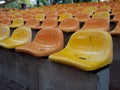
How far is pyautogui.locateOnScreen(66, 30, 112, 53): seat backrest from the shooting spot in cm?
195

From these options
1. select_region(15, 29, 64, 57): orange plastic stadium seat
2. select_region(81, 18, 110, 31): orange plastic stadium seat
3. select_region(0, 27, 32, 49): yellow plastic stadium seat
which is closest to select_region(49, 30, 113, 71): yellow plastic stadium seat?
select_region(15, 29, 64, 57): orange plastic stadium seat

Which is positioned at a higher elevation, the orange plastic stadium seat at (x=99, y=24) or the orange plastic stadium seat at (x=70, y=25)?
the orange plastic stadium seat at (x=99, y=24)

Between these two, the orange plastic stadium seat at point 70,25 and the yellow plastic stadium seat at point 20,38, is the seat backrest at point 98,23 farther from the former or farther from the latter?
the yellow plastic stadium seat at point 20,38

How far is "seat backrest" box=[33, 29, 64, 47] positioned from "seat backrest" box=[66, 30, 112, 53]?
7.1 inches

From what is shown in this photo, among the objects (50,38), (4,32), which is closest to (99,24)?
(50,38)

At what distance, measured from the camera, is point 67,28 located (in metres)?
3.95

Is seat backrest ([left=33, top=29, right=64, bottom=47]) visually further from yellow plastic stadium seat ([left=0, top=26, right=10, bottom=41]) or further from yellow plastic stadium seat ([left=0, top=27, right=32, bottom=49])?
yellow plastic stadium seat ([left=0, top=26, right=10, bottom=41])

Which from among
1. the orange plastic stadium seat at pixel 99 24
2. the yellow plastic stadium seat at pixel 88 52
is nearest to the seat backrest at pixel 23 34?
the yellow plastic stadium seat at pixel 88 52

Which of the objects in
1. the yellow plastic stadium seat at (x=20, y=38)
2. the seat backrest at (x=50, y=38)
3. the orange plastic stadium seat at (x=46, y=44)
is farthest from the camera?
the yellow plastic stadium seat at (x=20, y=38)

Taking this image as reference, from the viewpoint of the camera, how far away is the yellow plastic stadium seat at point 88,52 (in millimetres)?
1710

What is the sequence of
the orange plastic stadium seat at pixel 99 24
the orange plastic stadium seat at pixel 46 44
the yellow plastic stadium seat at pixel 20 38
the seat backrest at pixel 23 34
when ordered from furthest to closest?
the orange plastic stadium seat at pixel 99 24 < the seat backrest at pixel 23 34 < the yellow plastic stadium seat at pixel 20 38 < the orange plastic stadium seat at pixel 46 44

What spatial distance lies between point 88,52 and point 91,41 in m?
0.13

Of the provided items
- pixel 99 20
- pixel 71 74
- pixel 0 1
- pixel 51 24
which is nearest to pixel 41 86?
pixel 71 74

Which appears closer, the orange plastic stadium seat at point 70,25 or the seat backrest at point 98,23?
the seat backrest at point 98,23
